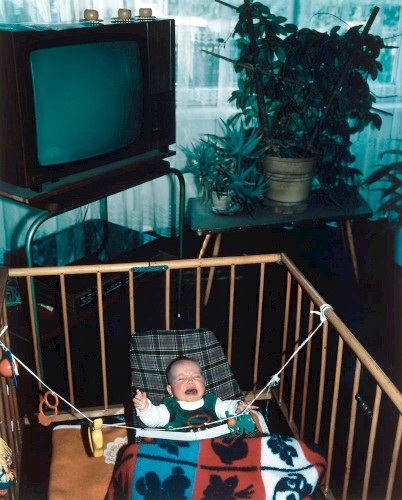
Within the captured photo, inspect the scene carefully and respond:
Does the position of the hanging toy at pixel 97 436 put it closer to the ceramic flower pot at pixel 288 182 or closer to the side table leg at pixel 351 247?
the ceramic flower pot at pixel 288 182

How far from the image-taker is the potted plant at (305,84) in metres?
2.77

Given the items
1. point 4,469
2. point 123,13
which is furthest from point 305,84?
point 4,469

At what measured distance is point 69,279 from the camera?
231 centimetres

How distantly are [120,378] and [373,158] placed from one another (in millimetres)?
2249

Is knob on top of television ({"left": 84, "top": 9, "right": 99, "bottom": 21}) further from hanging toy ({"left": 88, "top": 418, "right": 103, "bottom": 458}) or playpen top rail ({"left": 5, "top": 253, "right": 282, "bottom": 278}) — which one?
hanging toy ({"left": 88, "top": 418, "right": 103, "bottom": 458})

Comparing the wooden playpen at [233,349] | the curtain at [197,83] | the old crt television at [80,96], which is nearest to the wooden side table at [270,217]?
the wooden playpen at [233,349]

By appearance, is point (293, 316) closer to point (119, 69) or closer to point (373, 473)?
point (373, 473)

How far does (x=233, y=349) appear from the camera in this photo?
2.48 m

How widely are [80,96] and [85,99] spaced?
0.03 m

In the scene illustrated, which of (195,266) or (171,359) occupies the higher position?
(195,266)

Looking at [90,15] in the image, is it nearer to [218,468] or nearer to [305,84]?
[305,84]

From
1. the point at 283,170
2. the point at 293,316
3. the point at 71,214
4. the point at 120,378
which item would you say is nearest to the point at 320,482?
the point at 120,378

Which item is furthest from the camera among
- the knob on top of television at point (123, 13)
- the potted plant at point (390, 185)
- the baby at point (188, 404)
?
the potted plant at point (390, 185)

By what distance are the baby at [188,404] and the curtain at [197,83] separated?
1.51 metres
